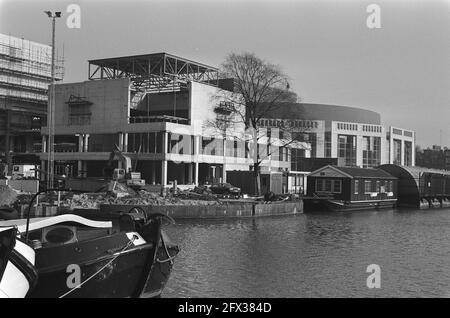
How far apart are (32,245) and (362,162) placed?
382ft

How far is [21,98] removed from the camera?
342 feet

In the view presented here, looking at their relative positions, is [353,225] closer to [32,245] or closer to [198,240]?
[198,240]

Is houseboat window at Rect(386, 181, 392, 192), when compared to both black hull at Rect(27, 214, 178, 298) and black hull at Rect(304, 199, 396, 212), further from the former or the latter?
black hull at Rect(27, 214, 178, 298)

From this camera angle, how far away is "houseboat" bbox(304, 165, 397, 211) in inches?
2245

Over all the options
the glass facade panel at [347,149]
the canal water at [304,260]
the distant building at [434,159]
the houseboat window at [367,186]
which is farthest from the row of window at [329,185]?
the distant building at [434,159]

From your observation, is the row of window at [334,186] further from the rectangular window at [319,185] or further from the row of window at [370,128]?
the row of window at [370,128]

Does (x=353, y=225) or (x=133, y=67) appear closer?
(x=353, y=225)

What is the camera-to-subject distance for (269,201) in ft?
167

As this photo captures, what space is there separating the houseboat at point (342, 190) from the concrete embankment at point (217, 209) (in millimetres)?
7985

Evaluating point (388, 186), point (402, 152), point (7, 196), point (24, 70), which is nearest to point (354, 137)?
point (402, 152)

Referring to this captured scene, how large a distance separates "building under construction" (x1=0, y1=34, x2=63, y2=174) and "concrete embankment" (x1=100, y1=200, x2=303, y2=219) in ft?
208

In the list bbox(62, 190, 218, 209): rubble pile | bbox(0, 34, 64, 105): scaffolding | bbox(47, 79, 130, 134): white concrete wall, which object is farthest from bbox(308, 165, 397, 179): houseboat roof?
bbox(0, 34, 64, 105): scaffolding

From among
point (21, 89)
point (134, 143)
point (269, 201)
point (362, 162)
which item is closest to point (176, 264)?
point (269, 201)
